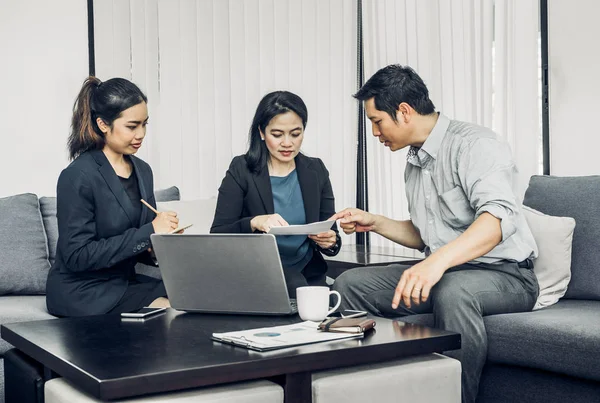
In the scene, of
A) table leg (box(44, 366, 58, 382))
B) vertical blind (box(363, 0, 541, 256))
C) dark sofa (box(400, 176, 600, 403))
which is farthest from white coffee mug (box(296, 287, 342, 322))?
vertical blind (box(363, 0, 541, 256))

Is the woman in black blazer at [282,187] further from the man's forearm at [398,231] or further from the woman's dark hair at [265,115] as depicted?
the man's forearm at [398,231]

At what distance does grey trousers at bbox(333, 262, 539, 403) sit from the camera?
2.17 m

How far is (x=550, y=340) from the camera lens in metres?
2.12

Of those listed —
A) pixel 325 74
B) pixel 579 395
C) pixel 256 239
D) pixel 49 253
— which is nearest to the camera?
pixel 256 239

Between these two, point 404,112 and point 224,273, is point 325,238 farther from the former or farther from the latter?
point 224,273

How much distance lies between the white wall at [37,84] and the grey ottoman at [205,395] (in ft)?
8.71

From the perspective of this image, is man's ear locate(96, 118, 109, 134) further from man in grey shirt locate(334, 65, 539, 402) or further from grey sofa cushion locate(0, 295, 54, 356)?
man in grey shirt locate(334, 65, 539, 402)

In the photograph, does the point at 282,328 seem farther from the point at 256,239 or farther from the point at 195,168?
the point at 195,168

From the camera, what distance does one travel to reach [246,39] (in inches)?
172

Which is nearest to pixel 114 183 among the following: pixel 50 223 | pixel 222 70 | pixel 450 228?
pixel 50 223

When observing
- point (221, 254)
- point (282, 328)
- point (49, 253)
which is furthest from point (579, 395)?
point (49, 253)

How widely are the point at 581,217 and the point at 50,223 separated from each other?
2.19m

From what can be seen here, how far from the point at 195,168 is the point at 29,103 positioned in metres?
0.95

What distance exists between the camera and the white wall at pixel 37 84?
3.88 m
